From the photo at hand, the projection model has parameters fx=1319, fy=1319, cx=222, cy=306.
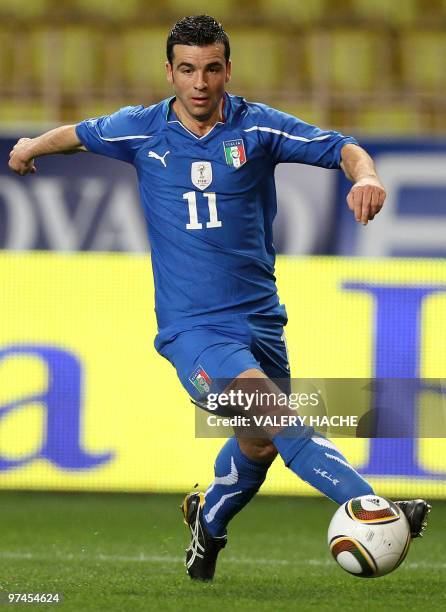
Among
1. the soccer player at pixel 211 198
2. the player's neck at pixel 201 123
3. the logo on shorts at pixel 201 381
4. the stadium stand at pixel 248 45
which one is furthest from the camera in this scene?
the stadium stand at pixel 248 45

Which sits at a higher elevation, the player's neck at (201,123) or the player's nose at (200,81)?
the player's nose at (200,81)

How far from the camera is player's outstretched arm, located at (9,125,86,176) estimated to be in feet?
15.3

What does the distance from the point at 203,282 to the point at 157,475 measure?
3.67 meters

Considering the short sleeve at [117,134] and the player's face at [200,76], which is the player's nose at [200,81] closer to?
the player's face at [200,76]

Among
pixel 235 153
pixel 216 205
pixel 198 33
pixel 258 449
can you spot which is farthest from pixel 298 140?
pixel 258 449

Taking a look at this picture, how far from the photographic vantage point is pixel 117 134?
456cm

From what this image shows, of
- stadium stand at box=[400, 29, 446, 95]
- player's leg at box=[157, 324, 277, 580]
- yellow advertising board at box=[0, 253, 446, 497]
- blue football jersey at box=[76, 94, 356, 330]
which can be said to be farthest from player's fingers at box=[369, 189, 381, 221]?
stadium stand at box=[400, 29, 446, 95]

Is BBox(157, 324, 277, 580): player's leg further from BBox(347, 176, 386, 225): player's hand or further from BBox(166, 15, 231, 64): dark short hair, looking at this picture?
BBox(166, 15, 231, 64): dark short hair

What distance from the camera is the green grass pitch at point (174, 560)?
14.2 ft

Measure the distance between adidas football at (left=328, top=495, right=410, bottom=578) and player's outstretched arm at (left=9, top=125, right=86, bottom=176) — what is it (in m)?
1.68

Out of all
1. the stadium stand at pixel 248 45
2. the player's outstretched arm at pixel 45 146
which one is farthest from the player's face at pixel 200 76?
the stadium stand at pixel 248 45

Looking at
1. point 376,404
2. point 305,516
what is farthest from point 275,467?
point 376,404

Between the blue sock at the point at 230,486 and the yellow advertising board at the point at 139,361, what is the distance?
2915mm

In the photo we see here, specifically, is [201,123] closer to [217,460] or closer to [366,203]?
[366,203]
